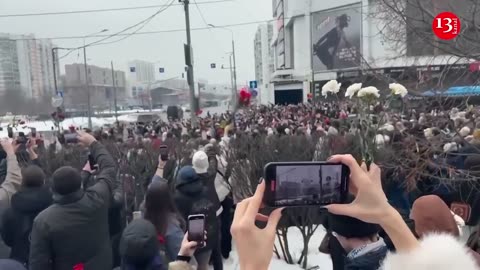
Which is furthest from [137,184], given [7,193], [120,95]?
[120,95]

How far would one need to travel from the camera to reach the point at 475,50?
4715mm

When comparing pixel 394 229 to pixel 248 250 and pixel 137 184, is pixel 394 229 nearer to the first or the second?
pixel 248 250

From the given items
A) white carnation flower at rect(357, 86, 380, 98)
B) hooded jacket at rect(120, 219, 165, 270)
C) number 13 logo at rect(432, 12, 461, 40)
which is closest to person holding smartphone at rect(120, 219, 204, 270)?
hooded jacket at rect(120, 219, 165, 270)

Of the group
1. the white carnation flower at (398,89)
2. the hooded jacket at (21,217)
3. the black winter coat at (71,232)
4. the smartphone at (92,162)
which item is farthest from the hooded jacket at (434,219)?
the hooded jacket at (21,217)

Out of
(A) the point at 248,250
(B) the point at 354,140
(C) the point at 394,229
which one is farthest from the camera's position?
(B) the point at 354,140

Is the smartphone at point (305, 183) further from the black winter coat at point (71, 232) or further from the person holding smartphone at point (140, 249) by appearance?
the black winter coat at point (71, 232)

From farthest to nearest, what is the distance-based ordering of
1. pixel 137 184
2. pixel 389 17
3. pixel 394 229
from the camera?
pixel 137 184
pixel 389 17
pixel 394 229

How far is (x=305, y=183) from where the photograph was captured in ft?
5.34

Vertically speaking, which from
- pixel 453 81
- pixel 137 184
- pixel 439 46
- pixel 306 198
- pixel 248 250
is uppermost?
pixel 439 46

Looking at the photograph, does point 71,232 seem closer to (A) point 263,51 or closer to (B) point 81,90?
(B) point 81,90

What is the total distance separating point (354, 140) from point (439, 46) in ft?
8.74

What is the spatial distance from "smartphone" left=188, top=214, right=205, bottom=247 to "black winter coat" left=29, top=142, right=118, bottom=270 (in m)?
1.12

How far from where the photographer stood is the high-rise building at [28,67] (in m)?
70.0

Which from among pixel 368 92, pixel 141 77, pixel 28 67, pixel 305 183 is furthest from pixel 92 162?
pixel 141 77
